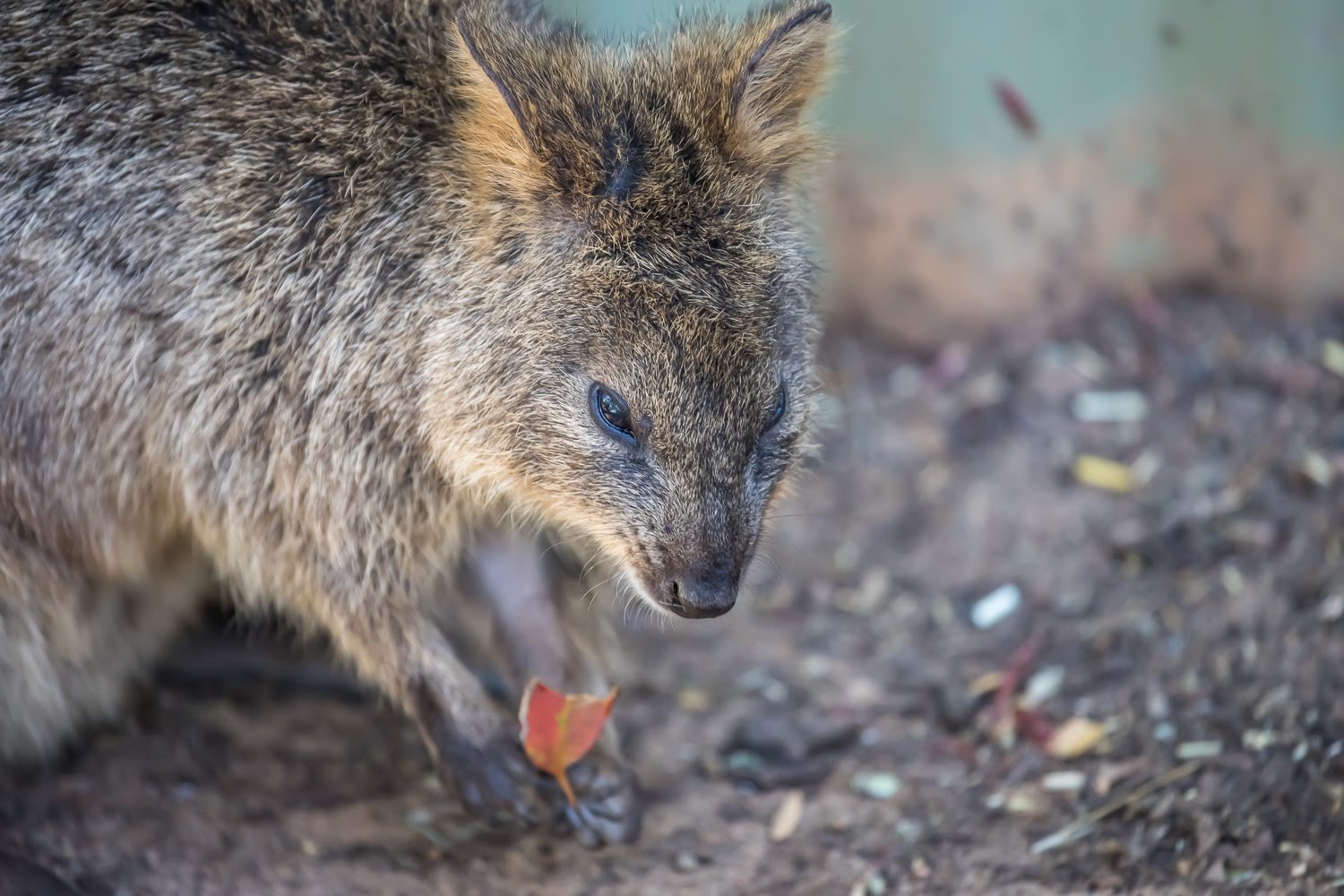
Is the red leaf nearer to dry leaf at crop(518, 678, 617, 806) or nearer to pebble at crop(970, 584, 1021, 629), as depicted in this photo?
pebble at crop(970, 584, 1021, 629)

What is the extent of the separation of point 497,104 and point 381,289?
55cm

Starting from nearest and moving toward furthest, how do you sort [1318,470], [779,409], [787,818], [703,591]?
[703,591]
[779,409]
[787,818]
[1318,470]

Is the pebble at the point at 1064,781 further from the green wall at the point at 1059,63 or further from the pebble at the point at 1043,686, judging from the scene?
the green wall at the point at 1059,63

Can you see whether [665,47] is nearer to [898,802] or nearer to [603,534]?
[603,534]

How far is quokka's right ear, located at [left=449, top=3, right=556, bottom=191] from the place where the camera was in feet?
11.2

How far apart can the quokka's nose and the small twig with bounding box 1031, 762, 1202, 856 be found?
111 centimetres

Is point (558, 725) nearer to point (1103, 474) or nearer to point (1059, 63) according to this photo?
point (1103, 474)

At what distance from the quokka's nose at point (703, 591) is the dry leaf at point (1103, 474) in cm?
216

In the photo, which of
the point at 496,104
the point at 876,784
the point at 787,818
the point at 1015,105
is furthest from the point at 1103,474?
the point at 496,104

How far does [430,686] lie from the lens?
389 cm

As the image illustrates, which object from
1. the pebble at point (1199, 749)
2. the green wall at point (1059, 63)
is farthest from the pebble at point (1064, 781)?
the green wall at point (1059, 63)

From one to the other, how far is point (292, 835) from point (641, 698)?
116 cm

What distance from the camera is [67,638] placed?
13.0 feet

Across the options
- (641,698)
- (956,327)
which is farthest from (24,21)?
(956,327)
